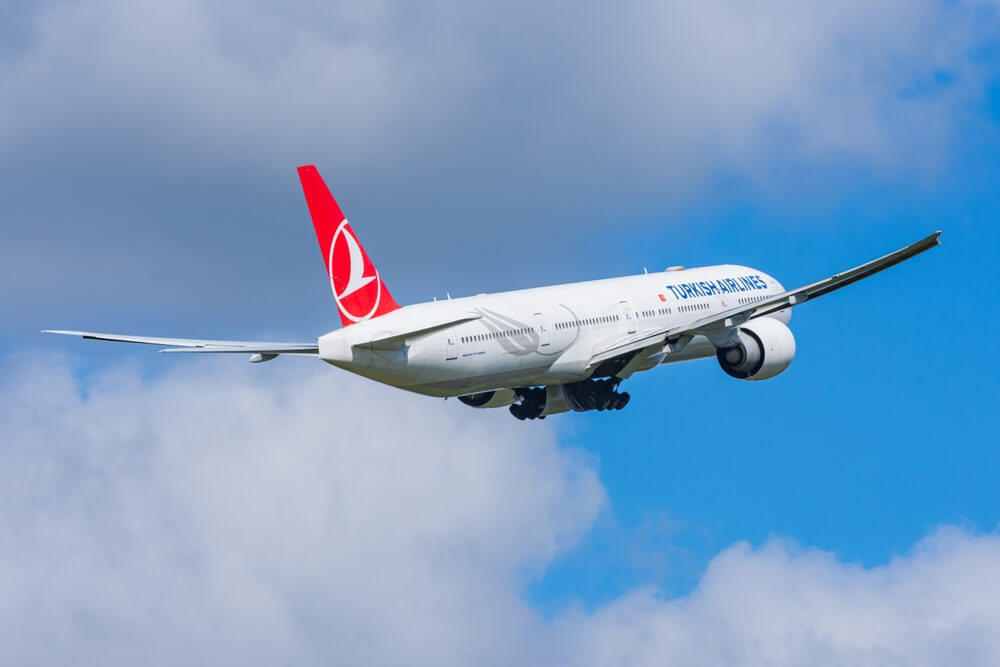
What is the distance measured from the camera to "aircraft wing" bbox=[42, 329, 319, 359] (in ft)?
180

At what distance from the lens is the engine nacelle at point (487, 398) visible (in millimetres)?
60969

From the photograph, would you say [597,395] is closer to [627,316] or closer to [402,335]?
[627,316]

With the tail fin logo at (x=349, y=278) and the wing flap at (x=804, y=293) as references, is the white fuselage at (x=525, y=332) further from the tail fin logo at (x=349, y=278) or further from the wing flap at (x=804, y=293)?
the wing flap at (x=804, y=293)

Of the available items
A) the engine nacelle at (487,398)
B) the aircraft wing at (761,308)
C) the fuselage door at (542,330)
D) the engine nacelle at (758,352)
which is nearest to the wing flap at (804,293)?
the aircraft wing at (761,308)

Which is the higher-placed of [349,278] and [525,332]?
[349,278]

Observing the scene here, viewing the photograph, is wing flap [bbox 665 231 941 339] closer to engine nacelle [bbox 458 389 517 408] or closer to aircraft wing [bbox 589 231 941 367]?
aircraft wing [bbox 589 231 941 367]

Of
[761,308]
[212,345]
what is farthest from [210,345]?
[761,308]

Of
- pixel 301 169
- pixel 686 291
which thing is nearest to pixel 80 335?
pixel 301 169

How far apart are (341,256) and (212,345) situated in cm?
675

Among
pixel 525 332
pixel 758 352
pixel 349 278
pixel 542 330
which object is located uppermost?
pixel 758 352

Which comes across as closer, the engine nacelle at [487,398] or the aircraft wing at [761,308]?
the aircraft wing at [761,308]

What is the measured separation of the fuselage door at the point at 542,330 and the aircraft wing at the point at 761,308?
2.54 m

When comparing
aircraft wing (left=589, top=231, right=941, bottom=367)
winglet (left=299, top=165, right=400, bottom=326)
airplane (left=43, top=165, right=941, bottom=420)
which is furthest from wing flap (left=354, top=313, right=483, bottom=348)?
aircraft wing (left=589, top=231, right=941, bottom=367)

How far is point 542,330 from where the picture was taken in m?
56.6
